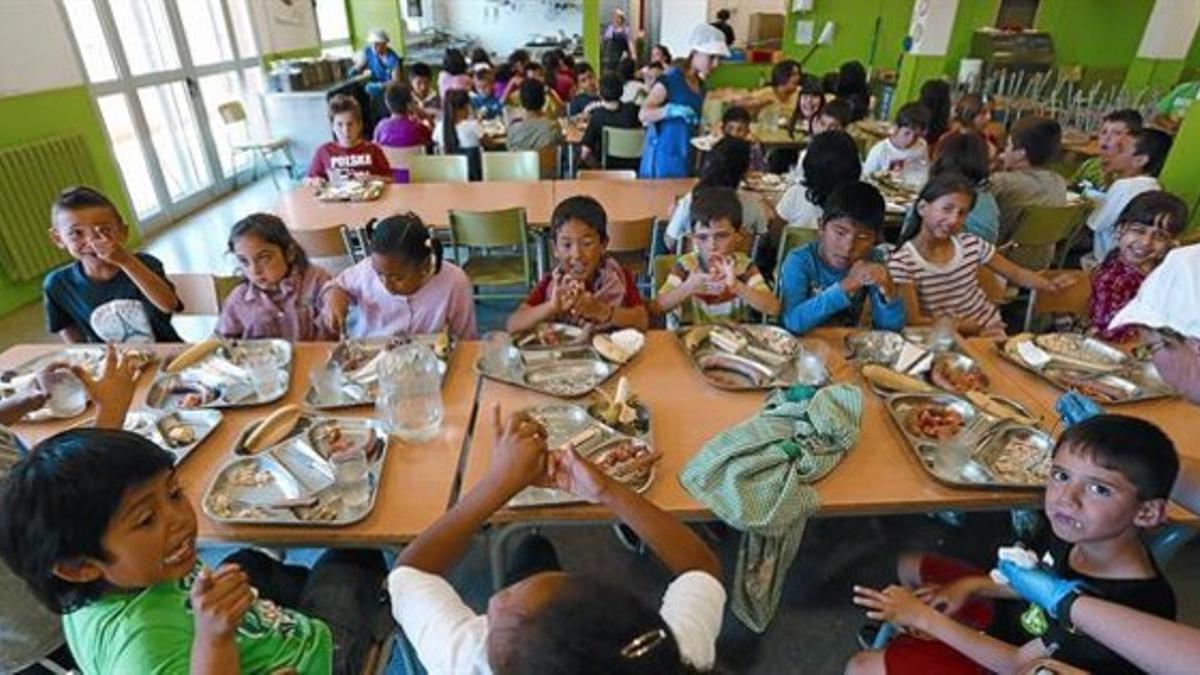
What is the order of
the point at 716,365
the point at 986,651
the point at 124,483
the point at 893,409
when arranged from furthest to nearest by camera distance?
the point at 716,365 < the point at 893,409 < the point at 986,651 < the point at 124,483

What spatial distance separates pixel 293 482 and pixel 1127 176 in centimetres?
446

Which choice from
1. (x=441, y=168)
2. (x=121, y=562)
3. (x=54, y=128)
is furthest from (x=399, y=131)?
→ (x=121, y=562)

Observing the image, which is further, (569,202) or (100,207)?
(569,202)

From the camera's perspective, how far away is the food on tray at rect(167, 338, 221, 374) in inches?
71.9

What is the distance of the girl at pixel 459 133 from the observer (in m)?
5.14

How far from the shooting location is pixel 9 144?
157 inches

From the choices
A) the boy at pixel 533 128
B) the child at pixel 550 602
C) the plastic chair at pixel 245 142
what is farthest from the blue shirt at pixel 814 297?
the plastic chair at pixel 245 142

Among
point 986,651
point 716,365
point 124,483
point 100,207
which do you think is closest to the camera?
point 124,483

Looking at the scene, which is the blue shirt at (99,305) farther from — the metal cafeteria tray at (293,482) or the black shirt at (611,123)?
the black shirt at (611,123)

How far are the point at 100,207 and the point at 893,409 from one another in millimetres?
2557

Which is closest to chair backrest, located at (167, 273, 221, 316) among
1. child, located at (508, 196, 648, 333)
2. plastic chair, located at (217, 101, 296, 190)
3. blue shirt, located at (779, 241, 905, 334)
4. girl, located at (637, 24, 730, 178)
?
child, located at (508, 196, 648, 333)

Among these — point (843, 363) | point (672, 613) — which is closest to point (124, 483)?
point (672, 613)

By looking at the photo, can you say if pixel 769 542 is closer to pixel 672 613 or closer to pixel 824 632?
pixel 672 613

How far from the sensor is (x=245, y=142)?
22.1 feet
